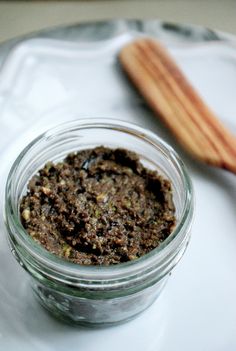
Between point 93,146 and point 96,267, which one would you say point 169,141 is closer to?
point 93,146

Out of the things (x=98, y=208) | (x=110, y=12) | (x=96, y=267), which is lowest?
(x=96, y=267)

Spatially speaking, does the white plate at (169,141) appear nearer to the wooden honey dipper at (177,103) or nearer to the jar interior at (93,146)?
the wooden honey dipper at (177,103)

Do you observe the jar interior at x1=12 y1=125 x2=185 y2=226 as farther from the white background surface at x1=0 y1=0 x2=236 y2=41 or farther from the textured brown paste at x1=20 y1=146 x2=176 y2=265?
the white background surface at x1=0 y1=0 x2=236 y2=41

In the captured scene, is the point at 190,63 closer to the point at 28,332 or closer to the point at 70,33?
the point at 70,33

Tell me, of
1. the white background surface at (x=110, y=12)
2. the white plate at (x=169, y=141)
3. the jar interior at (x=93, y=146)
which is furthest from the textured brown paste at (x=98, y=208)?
the white background surface at (x=110, y=12)

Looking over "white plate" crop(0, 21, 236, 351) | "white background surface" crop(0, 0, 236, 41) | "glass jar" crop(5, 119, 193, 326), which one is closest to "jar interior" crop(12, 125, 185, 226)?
"glass jar" crop(5, 119, 193, 326)

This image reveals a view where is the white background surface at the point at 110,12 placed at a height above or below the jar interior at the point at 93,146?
above

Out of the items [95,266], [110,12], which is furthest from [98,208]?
[110,12]
